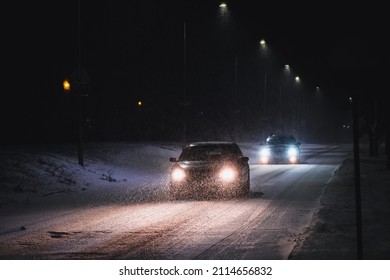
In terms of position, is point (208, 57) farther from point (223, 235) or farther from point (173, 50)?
point (223, 235)

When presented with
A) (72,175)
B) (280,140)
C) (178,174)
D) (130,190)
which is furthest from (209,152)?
(280,140)

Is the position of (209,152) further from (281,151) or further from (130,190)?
(281,151)

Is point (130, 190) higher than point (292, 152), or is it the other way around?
point (292, 152)

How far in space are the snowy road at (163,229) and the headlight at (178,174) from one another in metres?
0.64

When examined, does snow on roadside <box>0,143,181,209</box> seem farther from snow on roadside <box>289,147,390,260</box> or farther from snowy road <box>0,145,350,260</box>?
snow on roadside <box>289,147,390,260</box>

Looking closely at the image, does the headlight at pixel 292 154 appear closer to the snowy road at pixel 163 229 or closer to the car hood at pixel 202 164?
the snowy road at pixel 163 229

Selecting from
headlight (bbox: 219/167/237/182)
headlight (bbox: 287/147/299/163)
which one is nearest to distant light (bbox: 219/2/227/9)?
headlight (bbox: 287/147/299/163)

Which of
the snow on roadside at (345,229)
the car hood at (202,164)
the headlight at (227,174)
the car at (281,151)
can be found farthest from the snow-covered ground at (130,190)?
the car at (281,151)

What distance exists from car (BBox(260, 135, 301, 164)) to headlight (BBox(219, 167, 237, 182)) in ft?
68.6

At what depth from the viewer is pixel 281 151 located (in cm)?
3966

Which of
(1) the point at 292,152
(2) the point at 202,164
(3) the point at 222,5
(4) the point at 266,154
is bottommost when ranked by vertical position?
(4) the point at 266,154

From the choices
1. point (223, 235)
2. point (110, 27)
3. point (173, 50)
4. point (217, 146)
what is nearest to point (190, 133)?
point (173, 50)

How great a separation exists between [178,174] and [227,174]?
137 centimetres

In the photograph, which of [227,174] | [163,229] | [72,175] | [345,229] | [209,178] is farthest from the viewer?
[72,175]
